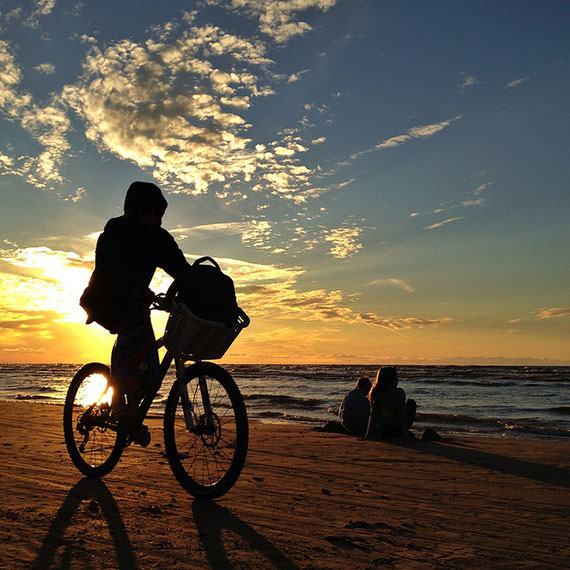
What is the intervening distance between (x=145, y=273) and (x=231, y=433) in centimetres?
150

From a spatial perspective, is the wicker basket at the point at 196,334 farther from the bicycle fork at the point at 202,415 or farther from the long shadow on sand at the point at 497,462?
the long shadow on sand at the point at 497,462

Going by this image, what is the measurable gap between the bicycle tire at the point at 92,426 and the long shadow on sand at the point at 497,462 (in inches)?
148

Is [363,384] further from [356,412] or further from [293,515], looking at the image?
[293,515]

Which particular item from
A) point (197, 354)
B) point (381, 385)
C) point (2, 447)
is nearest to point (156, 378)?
point (197, 354)

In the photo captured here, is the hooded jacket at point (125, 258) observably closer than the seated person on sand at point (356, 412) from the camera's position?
Result: Yes

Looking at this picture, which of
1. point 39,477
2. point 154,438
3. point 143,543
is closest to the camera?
point 143,543

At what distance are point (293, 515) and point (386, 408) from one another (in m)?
5.05

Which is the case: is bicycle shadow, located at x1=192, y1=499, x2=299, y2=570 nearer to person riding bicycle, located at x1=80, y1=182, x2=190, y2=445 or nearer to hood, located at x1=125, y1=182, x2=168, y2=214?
person riding bicycle, located at x1=80, y1=182, x2=190, y2=445

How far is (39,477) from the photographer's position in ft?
13.6

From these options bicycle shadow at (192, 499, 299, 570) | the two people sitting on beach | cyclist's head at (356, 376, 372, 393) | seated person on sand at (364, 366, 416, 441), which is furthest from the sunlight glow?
cyclist's head at (356, 376, 372, 393)

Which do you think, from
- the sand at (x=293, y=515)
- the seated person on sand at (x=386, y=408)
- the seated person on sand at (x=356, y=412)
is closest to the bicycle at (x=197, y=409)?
the sand at (x=293, y=515)

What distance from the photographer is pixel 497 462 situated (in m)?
5.67

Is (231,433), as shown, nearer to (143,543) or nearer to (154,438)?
(143,543)

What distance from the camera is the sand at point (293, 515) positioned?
2445mm
